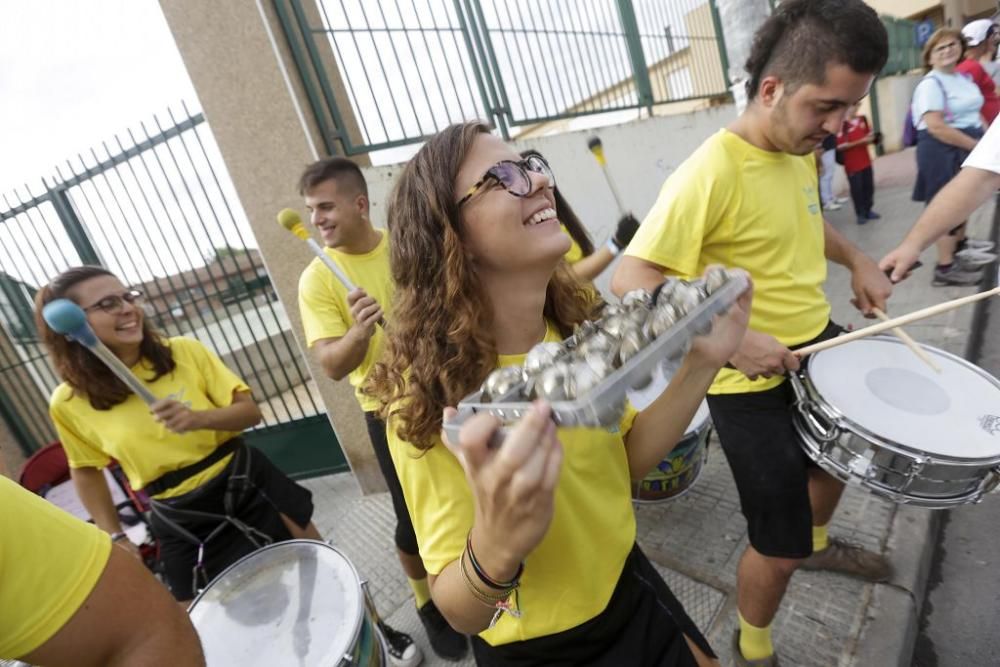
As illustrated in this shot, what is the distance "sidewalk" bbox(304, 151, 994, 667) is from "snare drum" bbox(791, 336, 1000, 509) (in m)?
0.86

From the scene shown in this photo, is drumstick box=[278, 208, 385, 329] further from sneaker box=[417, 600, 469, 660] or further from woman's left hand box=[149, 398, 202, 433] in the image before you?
sneaker box=[417, 600, 469, 660]

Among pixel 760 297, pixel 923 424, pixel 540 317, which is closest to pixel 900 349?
pixel 923 424

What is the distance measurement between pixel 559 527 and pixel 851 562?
2064 millimetres

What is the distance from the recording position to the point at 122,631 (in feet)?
3.22

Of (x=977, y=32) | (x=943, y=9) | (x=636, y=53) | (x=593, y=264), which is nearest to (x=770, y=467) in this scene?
(x=593, y=264)

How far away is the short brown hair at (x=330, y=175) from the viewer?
260cm

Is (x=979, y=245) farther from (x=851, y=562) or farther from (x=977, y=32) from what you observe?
(x=851, y=562)

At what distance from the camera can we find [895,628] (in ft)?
6.67

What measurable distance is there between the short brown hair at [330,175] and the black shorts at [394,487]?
1278 millimetres

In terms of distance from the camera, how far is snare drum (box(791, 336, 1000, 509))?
1574 millimetres

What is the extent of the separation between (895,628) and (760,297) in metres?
1.54

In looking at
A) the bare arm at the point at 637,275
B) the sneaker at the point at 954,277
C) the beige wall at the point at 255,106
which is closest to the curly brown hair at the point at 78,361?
the beige wall at the point at 255,106

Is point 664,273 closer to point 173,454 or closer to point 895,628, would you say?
point 895,628

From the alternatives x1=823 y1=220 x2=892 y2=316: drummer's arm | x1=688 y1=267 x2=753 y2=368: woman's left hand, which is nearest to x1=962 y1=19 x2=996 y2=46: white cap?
x1=823 y1=220 x2=892 y2=316: drummer's arm
